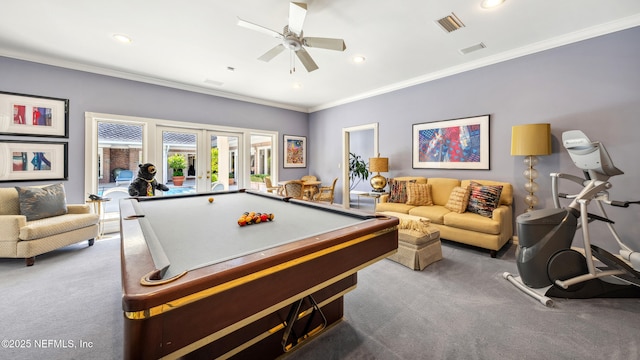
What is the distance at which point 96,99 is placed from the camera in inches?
161

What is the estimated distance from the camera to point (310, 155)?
708 centimetres

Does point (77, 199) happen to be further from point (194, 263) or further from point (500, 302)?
point (500, 302)

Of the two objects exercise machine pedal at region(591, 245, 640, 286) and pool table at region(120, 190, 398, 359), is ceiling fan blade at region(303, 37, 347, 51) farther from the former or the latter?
exercise machine pedal at region(591, 245, 640, 286)

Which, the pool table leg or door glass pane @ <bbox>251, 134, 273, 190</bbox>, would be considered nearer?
the pool table leg

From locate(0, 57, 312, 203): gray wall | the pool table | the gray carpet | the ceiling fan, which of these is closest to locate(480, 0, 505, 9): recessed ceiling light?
the ceiling fan

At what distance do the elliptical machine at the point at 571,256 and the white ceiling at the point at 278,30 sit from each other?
62.3 inches

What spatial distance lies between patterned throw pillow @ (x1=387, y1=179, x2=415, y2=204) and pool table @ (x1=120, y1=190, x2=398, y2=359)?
8.50 ft

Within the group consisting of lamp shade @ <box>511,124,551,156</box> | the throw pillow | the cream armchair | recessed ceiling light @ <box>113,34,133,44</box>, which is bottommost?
the cream armchair

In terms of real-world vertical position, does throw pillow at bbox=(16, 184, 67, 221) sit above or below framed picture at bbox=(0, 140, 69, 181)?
below

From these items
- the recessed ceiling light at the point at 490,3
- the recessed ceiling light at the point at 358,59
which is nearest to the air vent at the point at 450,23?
the recessed ceiling light at the point at 490,3

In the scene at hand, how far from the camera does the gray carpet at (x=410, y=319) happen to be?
159cm

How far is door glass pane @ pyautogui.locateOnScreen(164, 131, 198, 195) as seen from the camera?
4910 mm

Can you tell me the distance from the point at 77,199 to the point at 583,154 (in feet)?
21.8

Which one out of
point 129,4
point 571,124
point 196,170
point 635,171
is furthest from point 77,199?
point 635,171
